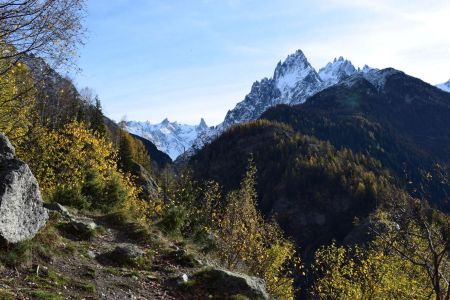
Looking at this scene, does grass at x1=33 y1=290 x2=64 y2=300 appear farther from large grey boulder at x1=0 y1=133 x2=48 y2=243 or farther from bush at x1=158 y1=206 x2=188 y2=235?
bush at x1=158 y1=206 x2=188 y2=235

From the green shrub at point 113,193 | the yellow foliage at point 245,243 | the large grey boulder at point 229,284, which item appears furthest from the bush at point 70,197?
the large grey boulder at point 229,284

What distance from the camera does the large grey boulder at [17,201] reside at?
1277 centimetres

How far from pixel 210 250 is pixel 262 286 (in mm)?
10074

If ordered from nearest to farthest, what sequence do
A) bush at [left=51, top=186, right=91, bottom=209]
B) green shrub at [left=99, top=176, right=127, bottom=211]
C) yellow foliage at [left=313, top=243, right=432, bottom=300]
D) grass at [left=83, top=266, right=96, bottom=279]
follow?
1. grass at [left=83, top=266, right=96, bottom=279]
2. yellow foliage at [left=313, top=243, right=432, bottom=300]
3. bush at [left=51, top=186, right=91, bottom=209]
4. green shrub at [left=99, top=176, right=127, bottom=211]

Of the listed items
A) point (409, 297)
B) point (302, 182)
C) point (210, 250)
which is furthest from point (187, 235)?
point (302, 182)

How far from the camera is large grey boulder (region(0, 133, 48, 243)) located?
41.9ft

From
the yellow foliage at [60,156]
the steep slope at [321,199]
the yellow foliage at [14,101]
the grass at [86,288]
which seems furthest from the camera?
the steep slope at [321,199]

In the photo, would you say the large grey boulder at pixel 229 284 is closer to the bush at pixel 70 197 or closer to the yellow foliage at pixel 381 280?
the yellow foliage at pixel 381 280

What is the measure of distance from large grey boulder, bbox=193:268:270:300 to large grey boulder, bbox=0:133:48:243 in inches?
264

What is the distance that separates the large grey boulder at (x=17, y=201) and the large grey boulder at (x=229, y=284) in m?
6.71

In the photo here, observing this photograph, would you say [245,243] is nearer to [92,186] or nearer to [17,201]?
[92,186]

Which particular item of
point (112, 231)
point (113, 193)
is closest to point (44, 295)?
point (112, 231)

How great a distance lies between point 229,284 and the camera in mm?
17281

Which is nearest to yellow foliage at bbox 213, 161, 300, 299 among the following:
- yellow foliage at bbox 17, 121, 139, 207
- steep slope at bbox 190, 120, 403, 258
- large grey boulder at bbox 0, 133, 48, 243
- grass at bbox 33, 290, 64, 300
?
yellow foliage at bbox 17, 121, 139, 207
